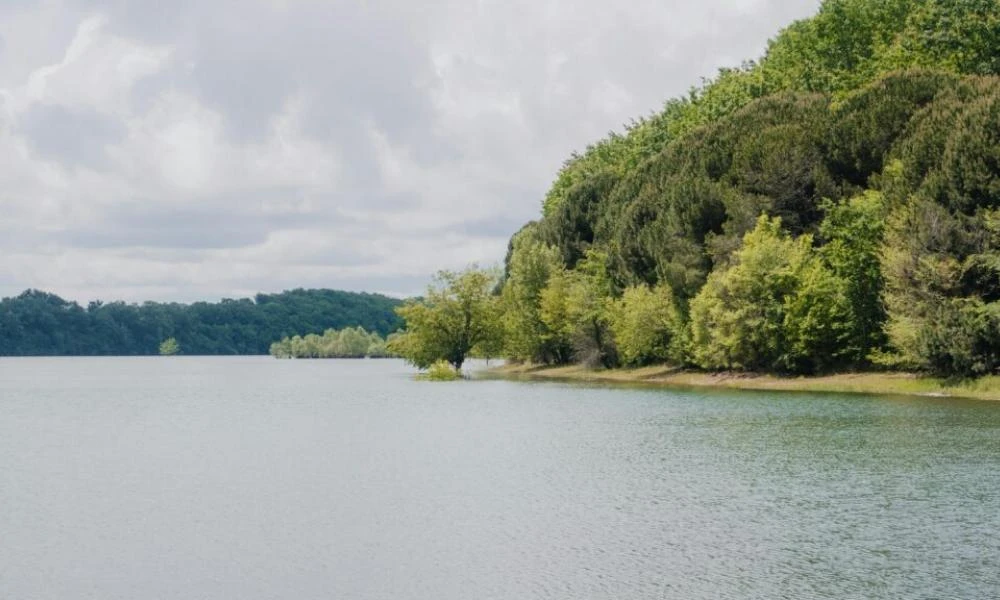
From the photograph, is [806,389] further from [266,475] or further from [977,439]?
[266,475]

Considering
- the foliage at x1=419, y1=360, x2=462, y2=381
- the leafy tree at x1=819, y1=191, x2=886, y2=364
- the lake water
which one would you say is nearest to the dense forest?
the leafy tree at x1=819, y1=191, x2=886, y2=364

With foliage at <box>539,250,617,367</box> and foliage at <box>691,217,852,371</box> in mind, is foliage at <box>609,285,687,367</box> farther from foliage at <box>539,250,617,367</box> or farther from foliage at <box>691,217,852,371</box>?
foliage at <box>691,217,852,371</box>

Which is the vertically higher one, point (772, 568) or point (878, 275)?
point (878, 275)

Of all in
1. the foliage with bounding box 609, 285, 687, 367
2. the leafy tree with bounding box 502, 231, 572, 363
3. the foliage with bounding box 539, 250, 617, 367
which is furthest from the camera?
the leafy tree with bounding box 502, 231, 572, 363

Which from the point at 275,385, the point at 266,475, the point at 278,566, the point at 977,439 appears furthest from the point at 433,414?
the point at 275,385

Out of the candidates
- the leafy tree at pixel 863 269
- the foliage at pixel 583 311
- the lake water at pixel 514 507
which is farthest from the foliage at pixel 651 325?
the lake water at pixel 514 507

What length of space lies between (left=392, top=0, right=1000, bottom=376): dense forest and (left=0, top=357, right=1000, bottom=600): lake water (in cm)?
1434

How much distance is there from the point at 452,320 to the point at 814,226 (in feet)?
144

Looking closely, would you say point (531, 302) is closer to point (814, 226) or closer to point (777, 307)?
point (814, 226)

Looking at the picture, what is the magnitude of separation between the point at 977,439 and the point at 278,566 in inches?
1296

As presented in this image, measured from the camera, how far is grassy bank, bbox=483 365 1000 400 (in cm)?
7238

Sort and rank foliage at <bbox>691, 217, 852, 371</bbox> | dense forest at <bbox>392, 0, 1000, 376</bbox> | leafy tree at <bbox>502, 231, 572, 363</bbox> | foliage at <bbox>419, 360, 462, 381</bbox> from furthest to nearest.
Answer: leafy tree at <bbox>502, 231, 572, 363</bbox>
foliage at <bbox>419, 360, 462, 381</bbox>
foliage at <bbox>691, 217, 852, 371</bbox>
dense forest at <bbox>392, 0, 1000, 376</bbox>

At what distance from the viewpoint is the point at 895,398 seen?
73.5m

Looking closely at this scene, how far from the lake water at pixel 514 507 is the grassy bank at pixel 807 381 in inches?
406
